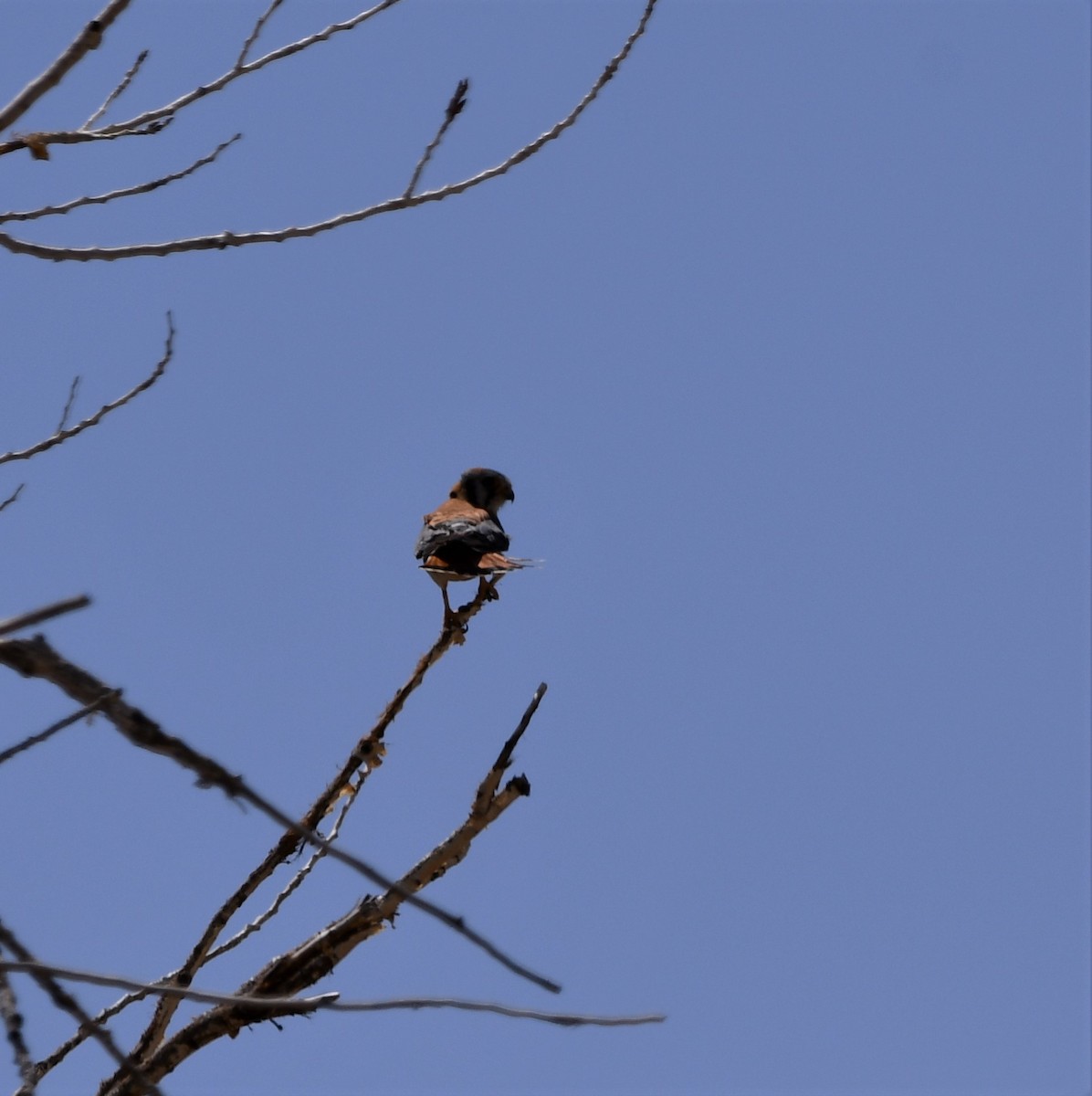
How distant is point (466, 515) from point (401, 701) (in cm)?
245

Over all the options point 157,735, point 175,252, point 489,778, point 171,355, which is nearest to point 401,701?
point 489,778

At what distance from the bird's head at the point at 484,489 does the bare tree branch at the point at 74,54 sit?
5.18 metres

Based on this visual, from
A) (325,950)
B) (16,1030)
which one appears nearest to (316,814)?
(325,950)

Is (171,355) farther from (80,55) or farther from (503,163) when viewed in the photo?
(80,55)

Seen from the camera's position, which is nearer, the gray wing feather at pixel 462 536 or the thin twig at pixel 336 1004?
the thin twig at pixel 336 1004

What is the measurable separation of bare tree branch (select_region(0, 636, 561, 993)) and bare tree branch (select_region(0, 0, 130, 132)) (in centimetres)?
98

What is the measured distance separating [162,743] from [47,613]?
52 centimetres

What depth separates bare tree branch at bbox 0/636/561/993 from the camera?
135 centimetres

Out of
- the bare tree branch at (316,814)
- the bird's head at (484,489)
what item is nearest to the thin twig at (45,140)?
the bare tree branch at (316,814)

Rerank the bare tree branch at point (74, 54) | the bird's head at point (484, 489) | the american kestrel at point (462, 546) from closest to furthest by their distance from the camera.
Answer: the bare tree branch at point (74, 54) < the american kestrel at point (462, 546) < the bird's head at point (484, 489)

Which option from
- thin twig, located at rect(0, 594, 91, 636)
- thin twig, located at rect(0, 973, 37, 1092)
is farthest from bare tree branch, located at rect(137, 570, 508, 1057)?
thin twig, located at rect(0, 594, 91, 636)

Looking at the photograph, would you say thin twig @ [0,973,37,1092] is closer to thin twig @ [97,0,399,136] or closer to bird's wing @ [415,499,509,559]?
thin twig @ [97,0,399,136]

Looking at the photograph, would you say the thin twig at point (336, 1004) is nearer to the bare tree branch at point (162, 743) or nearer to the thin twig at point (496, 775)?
the bare tree branch at point (162, 743)

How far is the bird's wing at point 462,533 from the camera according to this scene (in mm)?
5871
